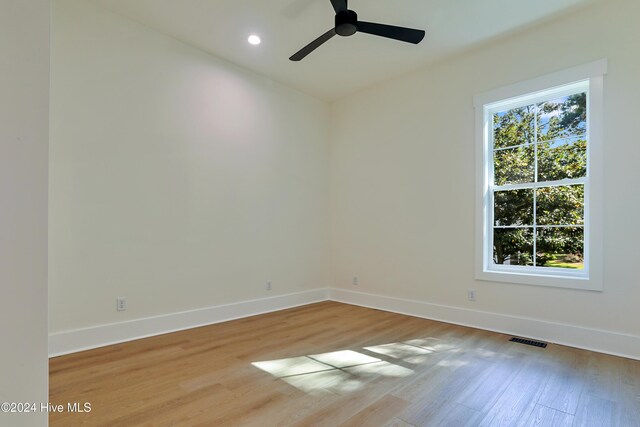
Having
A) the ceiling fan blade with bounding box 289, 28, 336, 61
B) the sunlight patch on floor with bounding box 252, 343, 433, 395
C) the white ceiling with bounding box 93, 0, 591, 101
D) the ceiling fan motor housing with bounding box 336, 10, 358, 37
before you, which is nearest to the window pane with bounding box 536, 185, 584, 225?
the white ceiling with bounding box 93, 0, 591, 101

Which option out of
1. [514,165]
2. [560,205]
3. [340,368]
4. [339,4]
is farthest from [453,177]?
[340,368]

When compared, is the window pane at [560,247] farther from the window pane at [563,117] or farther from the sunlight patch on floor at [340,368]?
the sunlight patch on floor at [340,368]

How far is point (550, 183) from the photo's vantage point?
10.4ft

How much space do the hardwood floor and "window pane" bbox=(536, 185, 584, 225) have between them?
3.80 feet

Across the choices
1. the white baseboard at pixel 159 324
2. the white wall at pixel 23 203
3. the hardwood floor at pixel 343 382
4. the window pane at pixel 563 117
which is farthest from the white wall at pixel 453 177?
the white wall at pixel 23 203

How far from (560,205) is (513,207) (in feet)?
1.32

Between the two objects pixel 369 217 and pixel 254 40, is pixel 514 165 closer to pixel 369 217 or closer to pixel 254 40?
pixel 369 217

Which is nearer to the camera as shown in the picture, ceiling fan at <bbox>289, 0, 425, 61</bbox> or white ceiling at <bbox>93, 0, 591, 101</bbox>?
ceiling fan at <bbox>289, 0, 425, 61</bbox>

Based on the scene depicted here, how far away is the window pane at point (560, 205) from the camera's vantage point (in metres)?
3.04

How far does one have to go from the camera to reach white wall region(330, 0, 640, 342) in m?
2.73

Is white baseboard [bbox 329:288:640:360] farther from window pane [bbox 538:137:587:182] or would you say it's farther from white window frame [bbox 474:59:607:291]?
window pane [bbox 538:137:587:182]

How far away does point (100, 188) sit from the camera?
2914 mm

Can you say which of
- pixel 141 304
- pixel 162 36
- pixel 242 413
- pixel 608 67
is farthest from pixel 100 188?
pixel 608 67

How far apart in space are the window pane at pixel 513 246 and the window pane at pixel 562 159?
574mm
